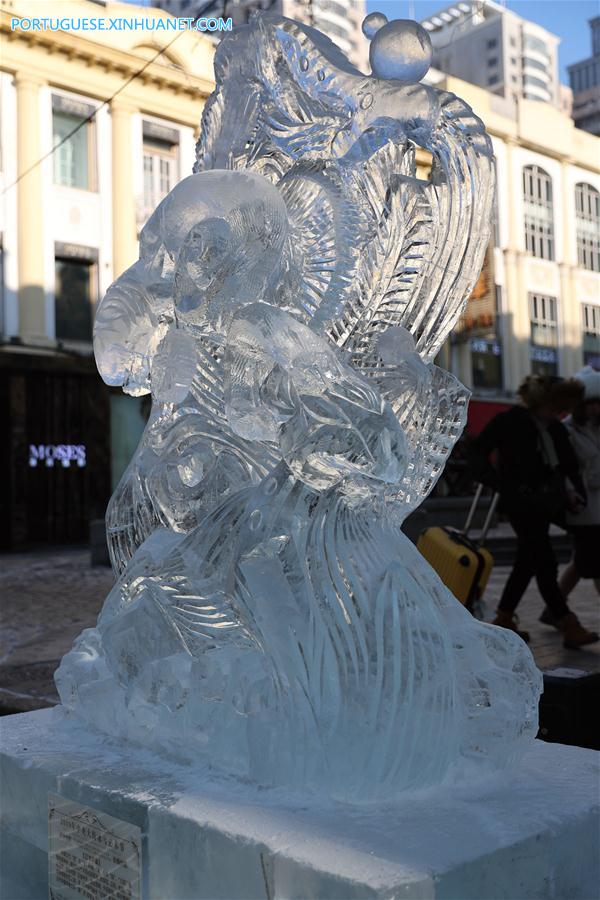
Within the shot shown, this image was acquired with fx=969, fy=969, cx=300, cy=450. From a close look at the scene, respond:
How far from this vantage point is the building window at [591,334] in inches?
953

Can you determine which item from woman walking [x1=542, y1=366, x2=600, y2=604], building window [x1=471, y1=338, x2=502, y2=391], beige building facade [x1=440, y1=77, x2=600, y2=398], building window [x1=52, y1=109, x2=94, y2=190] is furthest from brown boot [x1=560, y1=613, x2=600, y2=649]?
building window [x1=471, y1=338, x2=502, y2=391]

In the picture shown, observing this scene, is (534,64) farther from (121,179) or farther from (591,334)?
(121,179)

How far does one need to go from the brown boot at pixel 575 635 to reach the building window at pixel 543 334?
18.3 metres

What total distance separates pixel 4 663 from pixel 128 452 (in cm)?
1117

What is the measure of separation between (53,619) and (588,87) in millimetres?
71035

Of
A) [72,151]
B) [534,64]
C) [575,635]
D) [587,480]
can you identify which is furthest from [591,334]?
[534,64]

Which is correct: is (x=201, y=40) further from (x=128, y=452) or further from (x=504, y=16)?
(x=504, y=16)

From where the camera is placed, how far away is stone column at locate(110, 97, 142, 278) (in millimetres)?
16219

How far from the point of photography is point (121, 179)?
Answer: 16266 millimetres

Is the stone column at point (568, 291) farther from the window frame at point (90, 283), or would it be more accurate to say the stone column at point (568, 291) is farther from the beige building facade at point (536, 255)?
the window frame at point (90, 283)

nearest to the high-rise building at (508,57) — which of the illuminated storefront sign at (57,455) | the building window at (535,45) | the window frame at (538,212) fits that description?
the building window at (535,45)

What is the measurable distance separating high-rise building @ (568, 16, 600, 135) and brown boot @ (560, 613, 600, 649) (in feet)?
207

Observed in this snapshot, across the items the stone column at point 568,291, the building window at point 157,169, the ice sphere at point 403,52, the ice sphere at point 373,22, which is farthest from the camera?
the stone column at point 568,291

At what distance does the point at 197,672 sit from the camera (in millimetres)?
1897
